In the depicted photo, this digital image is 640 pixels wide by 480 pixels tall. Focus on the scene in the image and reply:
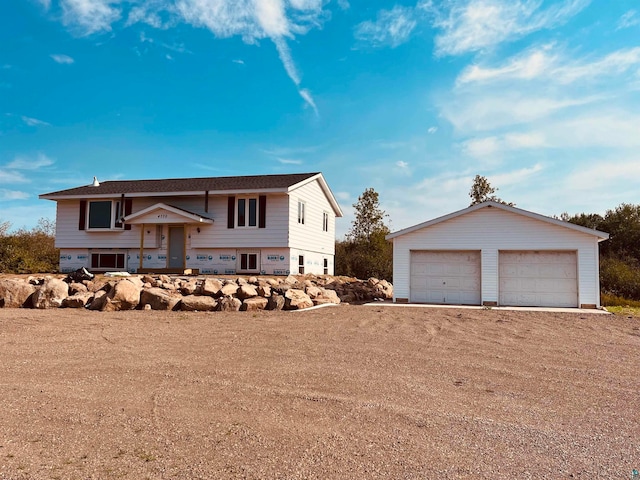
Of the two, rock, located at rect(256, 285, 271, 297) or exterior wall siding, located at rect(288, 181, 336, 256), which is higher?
exterior wall siding, located at rect(288, 181, 336, 256)

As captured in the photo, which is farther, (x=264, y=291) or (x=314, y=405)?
(x=264, y=291)

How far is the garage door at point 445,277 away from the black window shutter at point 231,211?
32.5 ft

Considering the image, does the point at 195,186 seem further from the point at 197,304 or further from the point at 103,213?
the point at 197,304

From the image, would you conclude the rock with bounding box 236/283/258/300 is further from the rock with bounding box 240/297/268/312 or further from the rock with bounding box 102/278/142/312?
the rock with bounding box 102/278/142/312

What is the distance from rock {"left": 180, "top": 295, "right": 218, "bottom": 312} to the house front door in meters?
11.1

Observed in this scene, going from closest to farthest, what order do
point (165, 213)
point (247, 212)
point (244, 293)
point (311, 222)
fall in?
point (244, 293) < point (165, 213) < point (247, 212) < point (311, 222)

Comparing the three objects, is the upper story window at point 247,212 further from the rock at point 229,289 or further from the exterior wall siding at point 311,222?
the rock at point 229,289

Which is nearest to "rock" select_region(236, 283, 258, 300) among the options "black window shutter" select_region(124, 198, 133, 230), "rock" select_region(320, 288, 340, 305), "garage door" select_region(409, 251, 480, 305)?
"rock" select_region(320, 288, 340, 305)

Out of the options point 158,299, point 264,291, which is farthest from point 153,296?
point 264,291

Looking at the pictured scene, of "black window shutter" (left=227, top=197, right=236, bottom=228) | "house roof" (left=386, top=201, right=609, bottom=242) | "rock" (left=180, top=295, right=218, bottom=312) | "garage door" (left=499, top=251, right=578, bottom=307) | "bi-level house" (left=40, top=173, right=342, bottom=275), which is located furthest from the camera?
"black window shutter" (left=227, top=197, right=236, bottom=228)

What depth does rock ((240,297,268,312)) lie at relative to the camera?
44.5ft

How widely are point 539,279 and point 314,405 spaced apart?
47.0 ft

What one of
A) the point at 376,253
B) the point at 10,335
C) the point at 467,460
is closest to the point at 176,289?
the point at 10,335

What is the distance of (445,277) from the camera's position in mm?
17688
